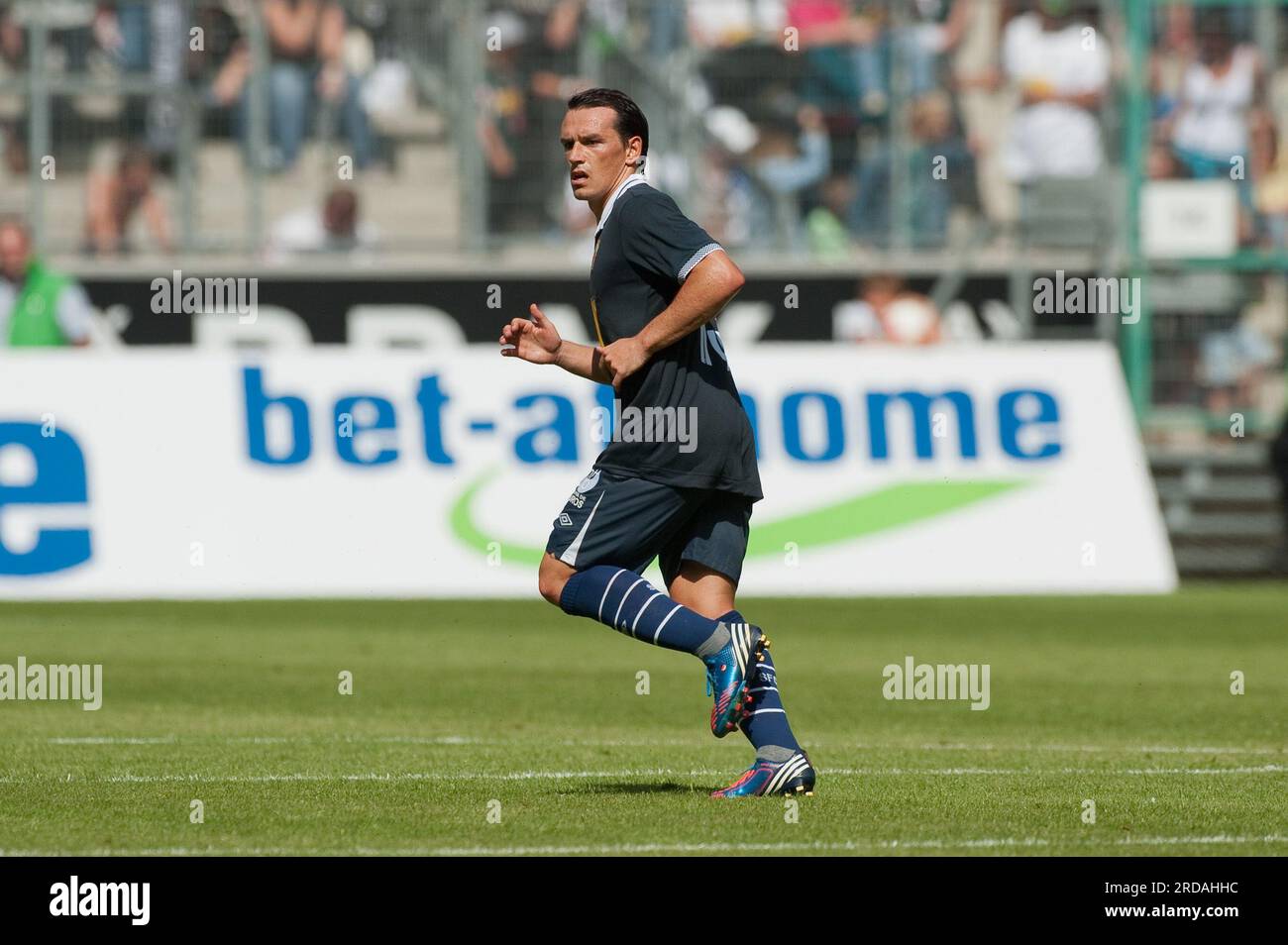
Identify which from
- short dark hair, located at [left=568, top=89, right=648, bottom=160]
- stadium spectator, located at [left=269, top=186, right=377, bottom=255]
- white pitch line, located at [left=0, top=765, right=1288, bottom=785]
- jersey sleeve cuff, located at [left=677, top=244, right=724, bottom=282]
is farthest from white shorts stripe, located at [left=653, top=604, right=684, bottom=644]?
stadium spectator, located at [left=269, top=186, right=377, bottom=255]

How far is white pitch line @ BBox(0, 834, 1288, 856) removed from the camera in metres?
6.88

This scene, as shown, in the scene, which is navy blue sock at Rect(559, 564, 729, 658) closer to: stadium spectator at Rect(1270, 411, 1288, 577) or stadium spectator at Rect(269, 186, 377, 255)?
stadium spectator at Rect(1270, 411, 1288, 577)

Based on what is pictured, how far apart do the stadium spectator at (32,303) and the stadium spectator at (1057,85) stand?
30.1ft

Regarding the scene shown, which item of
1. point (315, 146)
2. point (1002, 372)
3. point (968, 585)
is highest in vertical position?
point (315, 146)

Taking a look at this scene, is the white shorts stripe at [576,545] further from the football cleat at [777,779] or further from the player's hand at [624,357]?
the football cleat at [777,779]

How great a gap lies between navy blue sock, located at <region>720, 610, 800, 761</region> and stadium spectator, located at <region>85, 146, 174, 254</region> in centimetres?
1577

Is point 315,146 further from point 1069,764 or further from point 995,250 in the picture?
point 1069,764

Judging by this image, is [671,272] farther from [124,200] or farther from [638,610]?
[124,200]

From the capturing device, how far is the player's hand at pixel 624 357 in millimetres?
7852

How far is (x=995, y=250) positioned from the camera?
2336 cm
